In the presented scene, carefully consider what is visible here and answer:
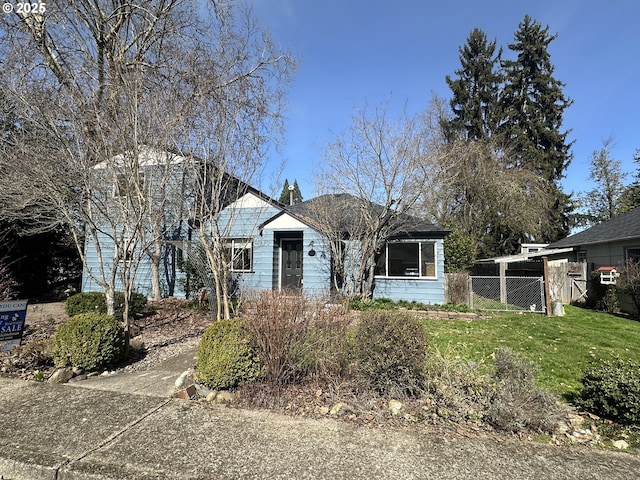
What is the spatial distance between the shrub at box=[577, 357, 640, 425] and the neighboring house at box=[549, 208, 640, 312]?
10557mm

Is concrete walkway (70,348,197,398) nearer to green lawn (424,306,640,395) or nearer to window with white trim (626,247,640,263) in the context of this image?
green lawn (424,306,640,395)

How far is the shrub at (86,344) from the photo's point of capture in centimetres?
478

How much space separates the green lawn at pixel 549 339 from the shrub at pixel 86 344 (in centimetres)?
523

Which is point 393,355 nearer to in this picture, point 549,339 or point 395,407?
point 395,407

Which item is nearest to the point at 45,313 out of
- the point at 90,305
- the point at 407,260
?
A: the point at 90,305

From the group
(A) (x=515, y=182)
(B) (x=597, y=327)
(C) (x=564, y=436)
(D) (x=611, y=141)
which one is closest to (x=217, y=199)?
(C) (x=564, y=436)

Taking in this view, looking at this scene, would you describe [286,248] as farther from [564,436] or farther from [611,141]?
[611,141]

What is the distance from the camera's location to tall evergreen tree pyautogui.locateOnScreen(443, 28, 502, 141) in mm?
26188

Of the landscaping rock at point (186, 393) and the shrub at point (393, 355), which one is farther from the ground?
the shrub at point (393, 355)

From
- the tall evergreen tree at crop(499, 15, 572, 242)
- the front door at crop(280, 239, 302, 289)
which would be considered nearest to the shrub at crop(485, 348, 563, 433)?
the front door at crop(280, 239, 302, 289)

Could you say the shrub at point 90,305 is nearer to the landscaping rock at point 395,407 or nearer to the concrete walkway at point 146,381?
the concrete walkway at point 146,381

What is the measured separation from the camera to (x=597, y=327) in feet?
29.5

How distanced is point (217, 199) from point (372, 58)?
8327mm

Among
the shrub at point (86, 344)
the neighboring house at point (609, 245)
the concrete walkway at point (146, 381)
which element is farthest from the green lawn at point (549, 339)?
the shrub at point (86, 344)
